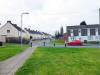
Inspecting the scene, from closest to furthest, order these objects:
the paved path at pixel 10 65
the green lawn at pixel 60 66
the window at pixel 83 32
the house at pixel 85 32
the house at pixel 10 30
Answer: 1. the green lawn at pixel 60 66
2. the paved path at pixel 10 65
3. the house at pixel 85 32
4. the window at pixel 83 32
5. the house at pixel 10 30

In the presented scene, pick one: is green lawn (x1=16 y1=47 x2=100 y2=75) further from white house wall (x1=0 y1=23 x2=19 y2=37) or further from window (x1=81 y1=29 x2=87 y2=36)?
white house wall (x1=0 y1=23 x2=19 y2=37)

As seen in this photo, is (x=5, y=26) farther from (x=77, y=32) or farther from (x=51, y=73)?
(x=51, y=73)

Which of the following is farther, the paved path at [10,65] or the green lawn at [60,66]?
the paved path at [10,65]

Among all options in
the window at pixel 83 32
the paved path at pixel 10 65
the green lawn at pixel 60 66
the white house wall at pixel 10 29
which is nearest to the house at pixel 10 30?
the white house wall at pixel 10 29

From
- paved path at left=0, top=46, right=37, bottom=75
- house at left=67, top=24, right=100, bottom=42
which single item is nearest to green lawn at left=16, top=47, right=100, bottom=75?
paved path at left=0, top=46, right=37, bottom=75

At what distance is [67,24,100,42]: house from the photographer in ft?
137

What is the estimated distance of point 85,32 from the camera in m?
42.7

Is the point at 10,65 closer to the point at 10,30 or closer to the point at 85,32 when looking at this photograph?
the point at 85,32

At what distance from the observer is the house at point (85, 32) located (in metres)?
41.7

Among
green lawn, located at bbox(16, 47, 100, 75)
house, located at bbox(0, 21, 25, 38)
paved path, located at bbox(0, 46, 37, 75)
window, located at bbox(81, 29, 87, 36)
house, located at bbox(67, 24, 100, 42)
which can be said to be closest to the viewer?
green lawn, located at bbox(16, 47, 100, 75)

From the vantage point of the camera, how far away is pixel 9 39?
35.5 m

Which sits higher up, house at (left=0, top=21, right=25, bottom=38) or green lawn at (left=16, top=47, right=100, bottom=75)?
house at (left=0, top=21, right=25, bottom=38)

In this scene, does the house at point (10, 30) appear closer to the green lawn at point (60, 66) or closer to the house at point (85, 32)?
the house at point (85, 32)

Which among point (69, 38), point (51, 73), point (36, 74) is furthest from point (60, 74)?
point (69, 38)
